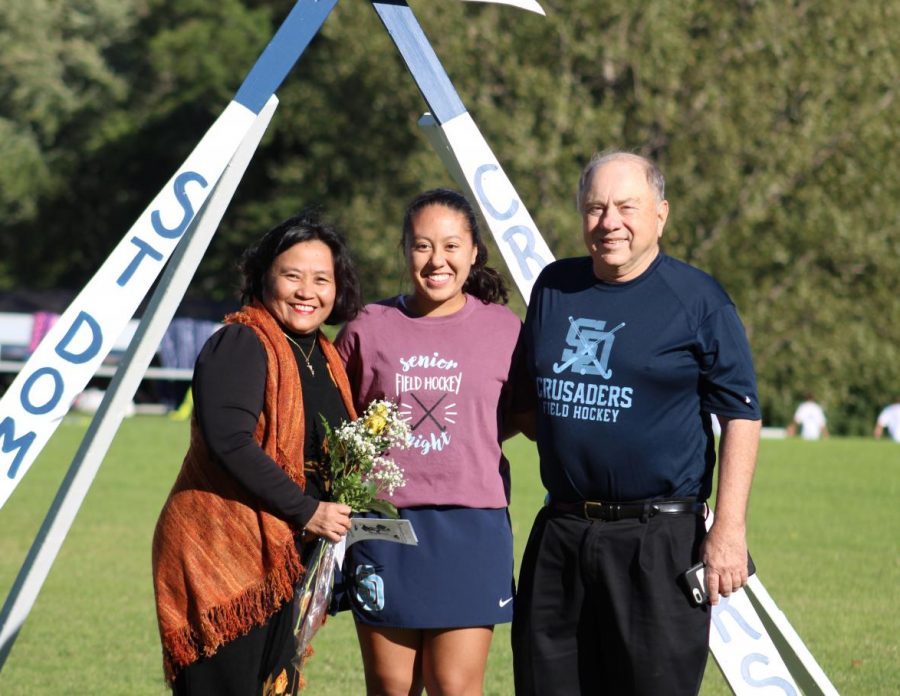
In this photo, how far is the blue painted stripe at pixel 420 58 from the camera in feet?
19.1

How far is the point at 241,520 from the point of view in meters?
4.56

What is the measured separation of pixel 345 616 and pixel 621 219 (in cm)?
599

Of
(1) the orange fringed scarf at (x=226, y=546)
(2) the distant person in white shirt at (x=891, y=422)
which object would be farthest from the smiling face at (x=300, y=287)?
(2) the distant person in white shirt at (x=891, y=422)

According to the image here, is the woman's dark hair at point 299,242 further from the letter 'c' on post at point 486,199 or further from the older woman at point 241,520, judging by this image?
the letter 'c' on post at point 486,199

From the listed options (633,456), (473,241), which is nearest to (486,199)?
(473,241)

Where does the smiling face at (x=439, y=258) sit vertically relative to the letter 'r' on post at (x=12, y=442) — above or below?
above

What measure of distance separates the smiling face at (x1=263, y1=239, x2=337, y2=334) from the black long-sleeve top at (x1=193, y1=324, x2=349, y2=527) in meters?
0.21

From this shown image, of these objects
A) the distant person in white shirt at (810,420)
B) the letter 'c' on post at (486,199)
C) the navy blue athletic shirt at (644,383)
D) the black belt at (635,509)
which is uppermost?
the letter 'c' on post at (486,199)

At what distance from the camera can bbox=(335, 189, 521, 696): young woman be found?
15.9 feet

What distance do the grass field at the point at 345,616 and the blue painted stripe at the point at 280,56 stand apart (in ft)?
10.2

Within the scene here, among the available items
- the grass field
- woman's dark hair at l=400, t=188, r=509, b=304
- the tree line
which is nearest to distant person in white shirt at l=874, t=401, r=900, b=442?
the tree line

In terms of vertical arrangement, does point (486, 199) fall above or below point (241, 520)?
above

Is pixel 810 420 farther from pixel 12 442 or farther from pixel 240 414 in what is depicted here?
pixel 240 414

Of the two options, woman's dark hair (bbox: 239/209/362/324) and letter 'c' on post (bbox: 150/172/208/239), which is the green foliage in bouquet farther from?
letter 'c' on post (bbox: 150/172/208/239)
